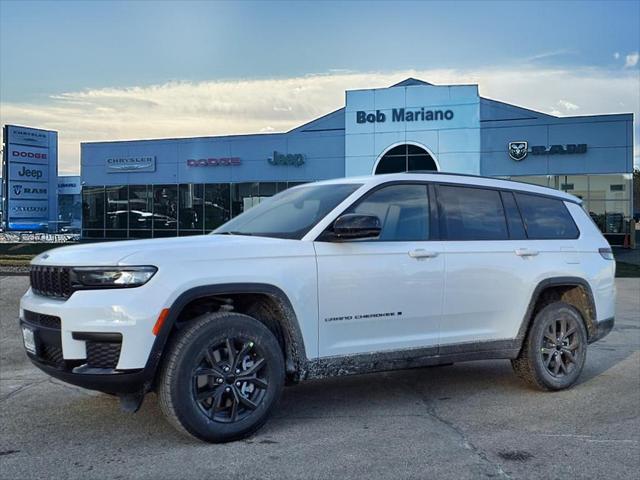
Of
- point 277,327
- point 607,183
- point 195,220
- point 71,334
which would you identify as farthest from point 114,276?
point 195,220

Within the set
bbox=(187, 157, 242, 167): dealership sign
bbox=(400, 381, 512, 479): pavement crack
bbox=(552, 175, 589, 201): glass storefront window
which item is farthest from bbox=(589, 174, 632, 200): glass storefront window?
bbox=(400, 381, 512, 479): pavement crack

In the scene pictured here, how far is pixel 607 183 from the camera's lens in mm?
30609

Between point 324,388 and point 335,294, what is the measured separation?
177 centimetres

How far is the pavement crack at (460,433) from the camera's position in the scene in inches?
163

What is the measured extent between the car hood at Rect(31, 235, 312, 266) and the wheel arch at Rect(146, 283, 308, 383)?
225 mm

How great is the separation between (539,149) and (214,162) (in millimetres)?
17692

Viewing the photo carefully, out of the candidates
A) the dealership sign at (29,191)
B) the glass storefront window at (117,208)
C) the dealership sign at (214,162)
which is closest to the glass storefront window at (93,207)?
the glass storefront window at (117,208)

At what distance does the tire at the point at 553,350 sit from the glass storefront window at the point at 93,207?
38155 mm

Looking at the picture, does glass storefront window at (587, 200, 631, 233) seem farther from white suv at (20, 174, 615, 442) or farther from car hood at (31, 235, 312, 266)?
→ car hood at (31, 235, 312, 266)

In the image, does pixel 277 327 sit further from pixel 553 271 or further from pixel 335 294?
pixel 553 271

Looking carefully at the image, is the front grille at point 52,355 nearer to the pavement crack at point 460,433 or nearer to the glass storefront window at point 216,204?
the pavement crack at point 460,433

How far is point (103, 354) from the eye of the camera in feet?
13.5

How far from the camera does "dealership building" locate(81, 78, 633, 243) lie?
30.7m

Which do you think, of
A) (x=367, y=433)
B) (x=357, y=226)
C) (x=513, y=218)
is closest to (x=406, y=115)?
(x=513, y=218)
